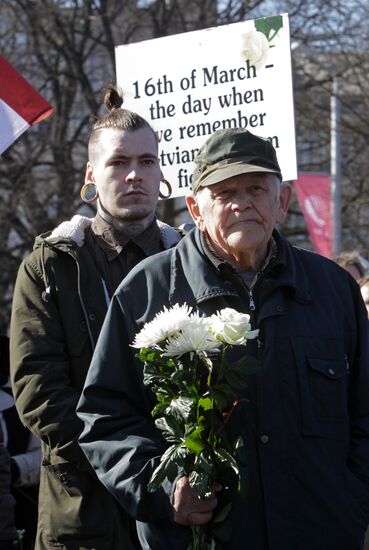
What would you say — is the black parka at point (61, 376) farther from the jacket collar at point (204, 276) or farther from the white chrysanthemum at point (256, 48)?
the white chrysanthemum at point (256, 48)

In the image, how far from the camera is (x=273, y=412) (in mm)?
3150

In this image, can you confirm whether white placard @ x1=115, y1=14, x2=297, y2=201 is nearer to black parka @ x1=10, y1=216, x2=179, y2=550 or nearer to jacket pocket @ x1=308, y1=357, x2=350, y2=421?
black parka @ x1=10, y1=216, x2=179, y2=550

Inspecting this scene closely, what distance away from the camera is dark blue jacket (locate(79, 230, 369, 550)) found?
313 cm

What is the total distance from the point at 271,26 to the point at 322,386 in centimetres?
250

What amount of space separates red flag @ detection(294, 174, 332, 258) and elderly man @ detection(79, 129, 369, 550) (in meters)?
11.3

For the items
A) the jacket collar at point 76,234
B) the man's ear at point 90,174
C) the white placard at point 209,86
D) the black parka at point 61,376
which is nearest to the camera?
the black parka at point 61,376

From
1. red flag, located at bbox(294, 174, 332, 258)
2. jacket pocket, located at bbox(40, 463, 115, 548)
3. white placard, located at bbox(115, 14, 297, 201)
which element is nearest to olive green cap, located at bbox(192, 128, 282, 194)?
jacket pocket, located at bbox(40, 463, 115, 548)

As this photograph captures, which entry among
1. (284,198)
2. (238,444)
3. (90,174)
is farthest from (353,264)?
(238,444)

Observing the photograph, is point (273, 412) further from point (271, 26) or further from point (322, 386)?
point (271, 26)

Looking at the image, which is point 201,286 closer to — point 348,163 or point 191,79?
point 191,79

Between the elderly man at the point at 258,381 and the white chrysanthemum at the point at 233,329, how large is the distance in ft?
0.79

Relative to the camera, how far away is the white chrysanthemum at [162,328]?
9.75ft

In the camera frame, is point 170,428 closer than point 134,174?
Yes

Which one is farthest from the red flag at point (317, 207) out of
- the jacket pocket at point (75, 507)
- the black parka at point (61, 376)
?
the jacket pocket at point (75, 507)
